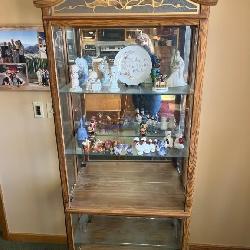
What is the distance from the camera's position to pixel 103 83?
1.68 metres

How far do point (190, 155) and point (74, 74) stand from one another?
0.77 meters

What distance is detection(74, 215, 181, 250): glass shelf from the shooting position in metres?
1.97

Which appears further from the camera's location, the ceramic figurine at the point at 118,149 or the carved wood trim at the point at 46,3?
the ceramic figurine at the point at 118,149

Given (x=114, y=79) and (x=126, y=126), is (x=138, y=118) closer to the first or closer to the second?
(x=126, y=126)

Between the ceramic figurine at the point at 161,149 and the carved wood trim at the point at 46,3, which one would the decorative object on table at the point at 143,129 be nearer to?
the ceramic figurine at the point at 161,149

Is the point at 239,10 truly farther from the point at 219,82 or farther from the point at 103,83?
the point at 103,83

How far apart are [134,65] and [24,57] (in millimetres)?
776

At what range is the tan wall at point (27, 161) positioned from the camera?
2051 millimetres

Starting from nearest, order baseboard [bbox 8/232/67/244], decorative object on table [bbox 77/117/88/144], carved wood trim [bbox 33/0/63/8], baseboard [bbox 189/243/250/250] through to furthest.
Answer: carved wood trim [bbox 33/0/63/8]
decorative object on table [bbox 77/117/88/144]
baseboard [bbox 189/243/250/250]
baseboard [bbox 8/232/67/244]

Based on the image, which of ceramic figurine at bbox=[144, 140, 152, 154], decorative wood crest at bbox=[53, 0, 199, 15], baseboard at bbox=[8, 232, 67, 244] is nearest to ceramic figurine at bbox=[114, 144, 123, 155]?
ceramic figurine at bbox=[144, 140, 152, 154]

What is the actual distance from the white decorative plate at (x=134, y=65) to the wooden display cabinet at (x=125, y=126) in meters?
0.03

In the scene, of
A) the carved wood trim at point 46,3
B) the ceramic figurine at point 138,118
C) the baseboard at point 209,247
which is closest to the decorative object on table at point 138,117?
the ceramic figurine at point 138,118

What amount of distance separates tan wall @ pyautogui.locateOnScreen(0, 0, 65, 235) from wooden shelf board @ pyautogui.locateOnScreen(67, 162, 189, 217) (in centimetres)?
43

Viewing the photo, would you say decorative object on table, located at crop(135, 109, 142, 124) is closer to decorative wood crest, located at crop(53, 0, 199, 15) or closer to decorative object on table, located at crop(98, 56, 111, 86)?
decorative object on table, located at crop(98, 56, 111, 86)
